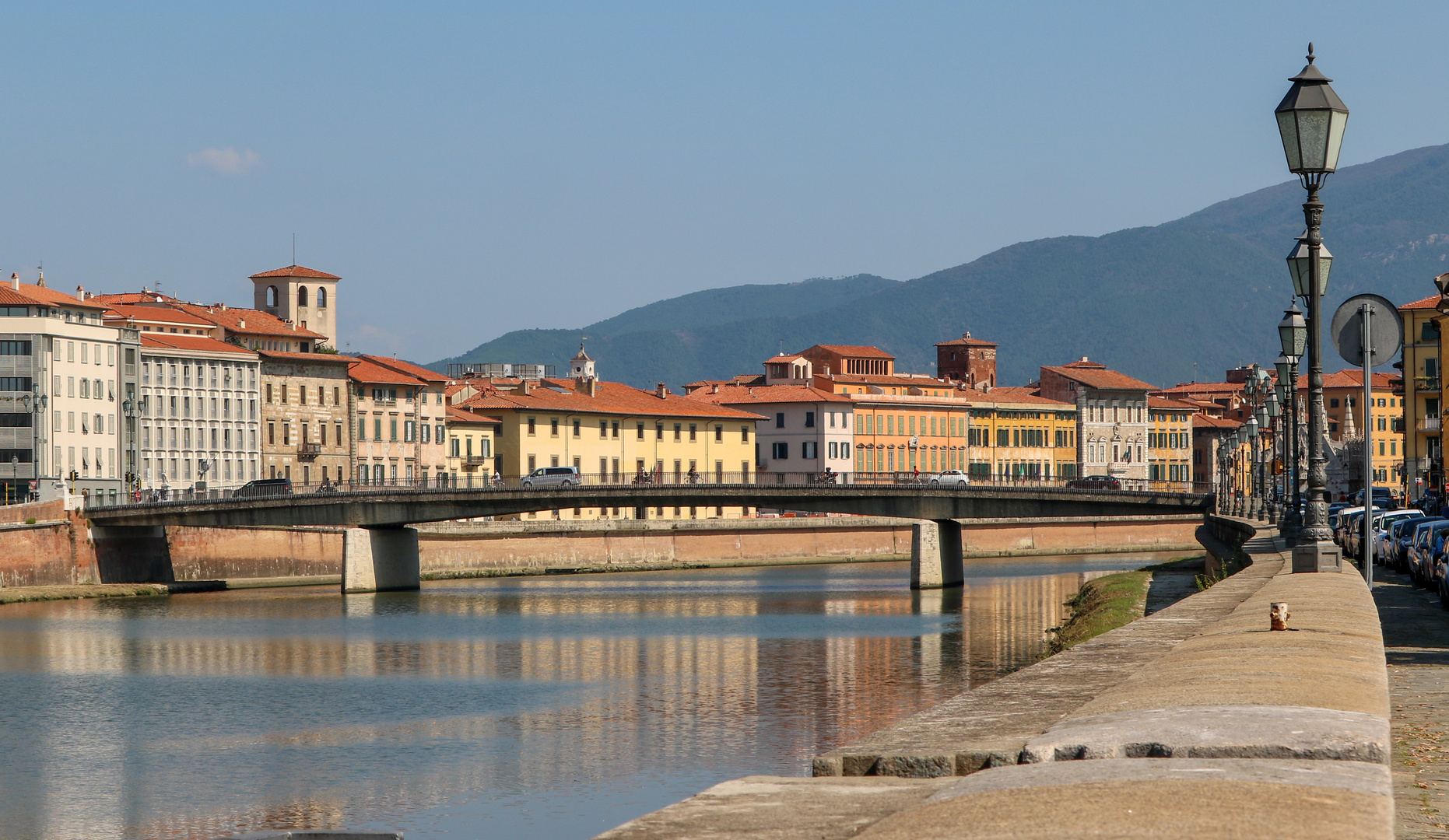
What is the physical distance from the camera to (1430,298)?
410 feet

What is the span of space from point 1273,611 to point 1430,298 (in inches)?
4720

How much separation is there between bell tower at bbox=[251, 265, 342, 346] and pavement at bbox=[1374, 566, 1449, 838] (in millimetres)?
129814

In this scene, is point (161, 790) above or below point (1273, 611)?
below

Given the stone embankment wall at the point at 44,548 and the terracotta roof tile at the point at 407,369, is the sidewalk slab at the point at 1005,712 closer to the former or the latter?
the stone embankment wall at the point at 44,548

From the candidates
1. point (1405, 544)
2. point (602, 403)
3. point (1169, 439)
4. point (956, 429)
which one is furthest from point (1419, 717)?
point (1169, 439)

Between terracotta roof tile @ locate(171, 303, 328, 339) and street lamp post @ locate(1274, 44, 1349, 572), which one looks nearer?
street lamp post @ locate(1274, 44, 1349, 572)

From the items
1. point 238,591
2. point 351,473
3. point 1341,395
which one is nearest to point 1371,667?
point 238,591

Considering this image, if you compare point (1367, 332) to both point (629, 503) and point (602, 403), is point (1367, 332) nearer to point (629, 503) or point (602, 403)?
point (629, 503)

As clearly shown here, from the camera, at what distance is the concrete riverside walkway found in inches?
252

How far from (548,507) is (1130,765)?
3167 inches

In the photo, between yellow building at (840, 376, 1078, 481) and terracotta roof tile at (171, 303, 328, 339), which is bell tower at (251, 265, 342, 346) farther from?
yellow building at (840, 376, 1078, 481)

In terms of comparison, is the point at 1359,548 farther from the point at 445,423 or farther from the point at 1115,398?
the point at 1115,398

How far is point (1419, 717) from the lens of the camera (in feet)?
48.0

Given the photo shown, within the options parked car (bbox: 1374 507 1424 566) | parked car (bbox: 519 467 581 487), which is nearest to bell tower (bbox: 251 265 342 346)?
parked car (bbox: 519 467 581 487)
